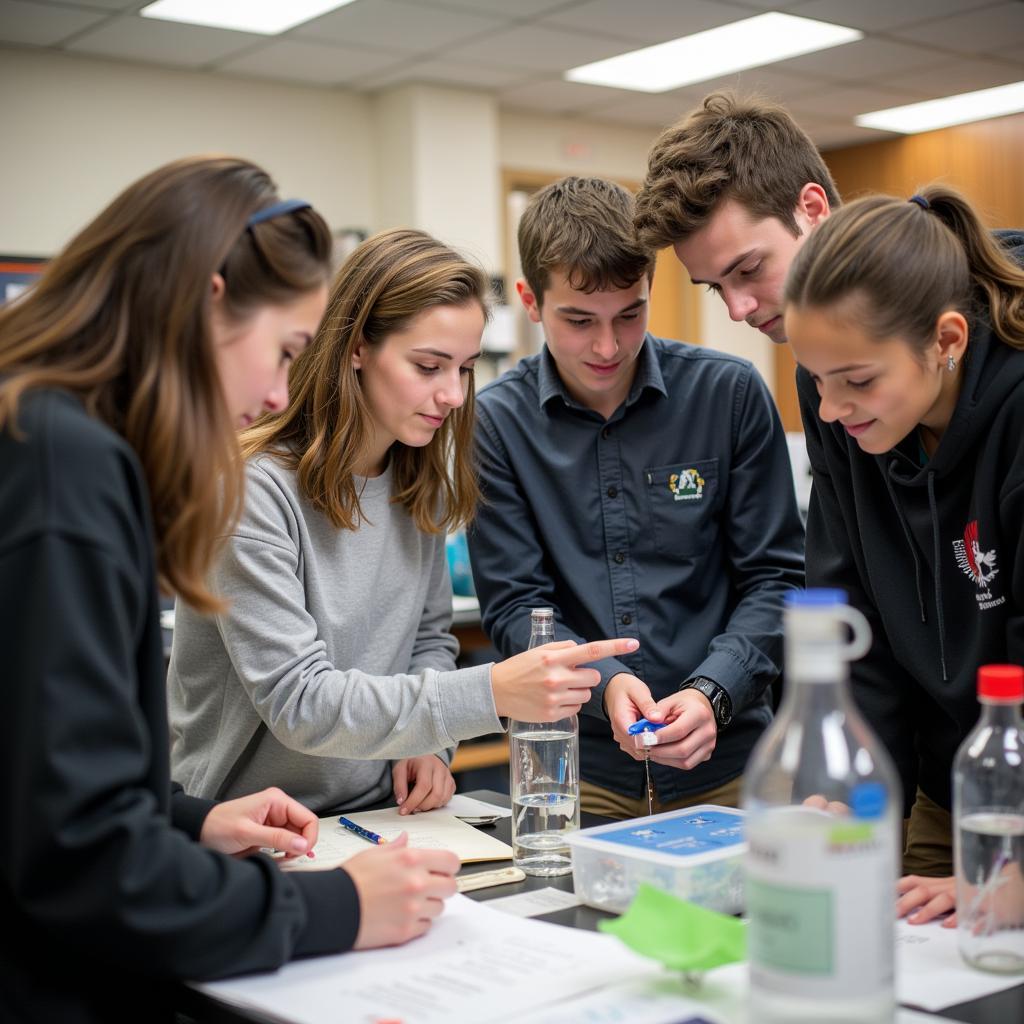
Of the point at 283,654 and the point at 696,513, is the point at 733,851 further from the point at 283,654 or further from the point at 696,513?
the point at 696,513

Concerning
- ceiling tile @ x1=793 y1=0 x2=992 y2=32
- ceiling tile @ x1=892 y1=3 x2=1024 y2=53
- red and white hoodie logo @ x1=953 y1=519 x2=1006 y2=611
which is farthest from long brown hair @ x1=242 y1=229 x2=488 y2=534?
ceiling tile @ x1=892 y1=3 x2=1024 y2=53

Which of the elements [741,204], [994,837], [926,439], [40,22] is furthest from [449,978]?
[40,22]

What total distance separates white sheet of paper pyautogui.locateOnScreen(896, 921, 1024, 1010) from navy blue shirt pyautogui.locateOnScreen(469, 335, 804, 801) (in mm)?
756

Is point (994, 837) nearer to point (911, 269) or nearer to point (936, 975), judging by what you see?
point (936, 975)

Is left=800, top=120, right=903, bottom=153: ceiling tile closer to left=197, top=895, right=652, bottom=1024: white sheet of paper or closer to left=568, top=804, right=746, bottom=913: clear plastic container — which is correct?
left=568, top=804, right=746, bottom=913: clear plastic container

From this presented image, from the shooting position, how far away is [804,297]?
1.25 m

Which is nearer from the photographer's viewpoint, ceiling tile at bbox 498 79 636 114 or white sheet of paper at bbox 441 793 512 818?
white sheet of paper at bbox 441 793 512 818

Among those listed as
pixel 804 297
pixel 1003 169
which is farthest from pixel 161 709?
pixel 1003 169

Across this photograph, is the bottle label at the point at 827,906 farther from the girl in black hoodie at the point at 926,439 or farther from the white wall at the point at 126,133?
the white wall at the point at 126,133

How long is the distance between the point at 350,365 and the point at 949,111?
6.15 m

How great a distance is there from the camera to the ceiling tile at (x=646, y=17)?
16.2 feet

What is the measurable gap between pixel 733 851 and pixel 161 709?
54cm

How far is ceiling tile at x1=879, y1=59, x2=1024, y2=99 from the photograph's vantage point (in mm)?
5980

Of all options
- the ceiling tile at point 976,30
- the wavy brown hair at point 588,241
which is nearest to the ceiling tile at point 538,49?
the ceiling tile at point 976,30
